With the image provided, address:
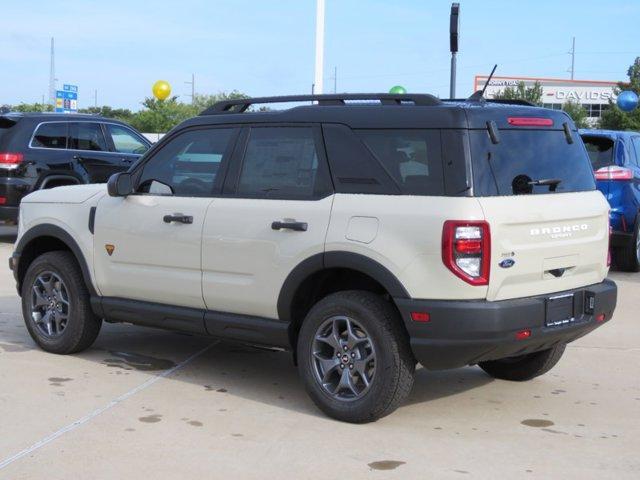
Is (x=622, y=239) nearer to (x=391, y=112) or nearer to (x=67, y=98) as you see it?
(x=391, y=112)

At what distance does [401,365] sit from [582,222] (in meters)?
1.42

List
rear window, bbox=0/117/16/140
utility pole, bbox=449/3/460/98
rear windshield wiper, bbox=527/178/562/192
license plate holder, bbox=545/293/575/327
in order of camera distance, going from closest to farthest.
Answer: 1. license plate holder, bbox=545/293/575/327
2. rear windshield wiper, bbox=527/178/562/192
3. utility pole, bbox=449/3/460/98
4. rear window, bbox=0/117/16/140

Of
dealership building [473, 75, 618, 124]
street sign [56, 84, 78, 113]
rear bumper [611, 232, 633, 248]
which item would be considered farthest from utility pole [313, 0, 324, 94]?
dealership building [473, 75, 618, 124]

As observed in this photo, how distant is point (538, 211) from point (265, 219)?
1.61m

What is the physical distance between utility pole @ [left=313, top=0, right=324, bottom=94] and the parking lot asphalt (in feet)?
28.3

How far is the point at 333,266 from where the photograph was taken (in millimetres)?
5203

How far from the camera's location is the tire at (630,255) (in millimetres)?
11375

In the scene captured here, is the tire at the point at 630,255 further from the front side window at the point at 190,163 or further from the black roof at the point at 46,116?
the black roof at the point at 46,116

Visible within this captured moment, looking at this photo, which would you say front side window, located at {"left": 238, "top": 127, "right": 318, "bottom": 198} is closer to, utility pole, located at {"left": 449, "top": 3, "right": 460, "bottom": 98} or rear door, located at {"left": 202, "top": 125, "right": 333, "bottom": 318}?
rear door, located at {"left": 202, "top": 125, "right": 333, "bottom": 318}

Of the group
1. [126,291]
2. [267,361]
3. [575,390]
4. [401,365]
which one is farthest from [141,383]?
[575,390]

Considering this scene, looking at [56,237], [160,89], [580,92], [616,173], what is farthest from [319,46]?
[580,92]

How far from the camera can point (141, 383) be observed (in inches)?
240

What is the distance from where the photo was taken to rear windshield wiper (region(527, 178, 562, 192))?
522 centimetres

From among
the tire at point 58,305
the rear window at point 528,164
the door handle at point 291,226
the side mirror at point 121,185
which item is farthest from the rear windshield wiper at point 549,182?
the tire at point 58,305
